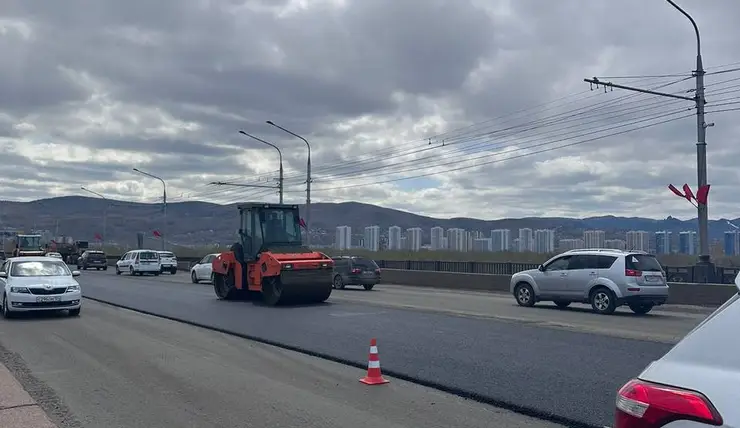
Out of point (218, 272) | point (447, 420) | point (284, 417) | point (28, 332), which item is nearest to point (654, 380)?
point (447, 420)

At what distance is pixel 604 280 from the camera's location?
1997 centimetres

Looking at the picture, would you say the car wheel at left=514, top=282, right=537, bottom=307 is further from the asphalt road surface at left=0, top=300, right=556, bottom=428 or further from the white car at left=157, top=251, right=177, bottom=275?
the white car at left=157, top=251, right=177, bottom=275

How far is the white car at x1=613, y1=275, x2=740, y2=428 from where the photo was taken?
3.08 meters

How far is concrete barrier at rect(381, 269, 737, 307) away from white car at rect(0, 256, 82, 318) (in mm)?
16051

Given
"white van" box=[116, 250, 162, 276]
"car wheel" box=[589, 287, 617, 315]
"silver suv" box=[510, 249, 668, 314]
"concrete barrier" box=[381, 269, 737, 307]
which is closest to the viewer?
"silver suv" box=[510, 249, 668, 314]

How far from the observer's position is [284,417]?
8.00 metres

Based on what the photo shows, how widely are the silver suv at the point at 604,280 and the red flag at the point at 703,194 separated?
390 cm

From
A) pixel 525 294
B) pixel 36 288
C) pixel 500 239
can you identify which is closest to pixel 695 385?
pixel 36 288

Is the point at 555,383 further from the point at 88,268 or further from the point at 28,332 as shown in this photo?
the point at 88,268

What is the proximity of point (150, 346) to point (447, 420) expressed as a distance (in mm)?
7456

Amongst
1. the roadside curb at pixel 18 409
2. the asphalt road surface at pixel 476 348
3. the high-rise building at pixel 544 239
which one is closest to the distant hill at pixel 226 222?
the high-rise building at pixel 544 239

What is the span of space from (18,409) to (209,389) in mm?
2217

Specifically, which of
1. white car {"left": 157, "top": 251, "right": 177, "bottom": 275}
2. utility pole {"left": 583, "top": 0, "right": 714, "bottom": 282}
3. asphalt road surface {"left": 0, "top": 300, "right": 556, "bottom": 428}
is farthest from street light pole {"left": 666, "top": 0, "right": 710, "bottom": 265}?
white car {"left": 157, "top": 251, "right": 177, "bottom": 275}

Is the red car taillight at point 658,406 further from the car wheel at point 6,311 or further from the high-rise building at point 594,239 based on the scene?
the high-rise building at point 594,239
